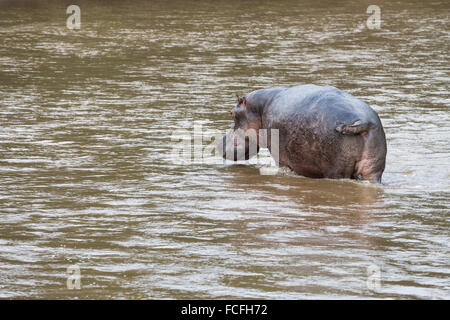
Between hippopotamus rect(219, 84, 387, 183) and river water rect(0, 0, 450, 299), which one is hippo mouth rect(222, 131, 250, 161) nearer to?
river water rect(0, 0, 450, 299)

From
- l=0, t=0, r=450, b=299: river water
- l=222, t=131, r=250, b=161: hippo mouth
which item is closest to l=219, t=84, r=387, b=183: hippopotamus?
l=0, t=0, r=450, b=299: river water

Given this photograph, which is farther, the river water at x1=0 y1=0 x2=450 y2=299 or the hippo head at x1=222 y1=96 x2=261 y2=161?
the hippo head at x1=222 y1=96 x2=261 y2=161

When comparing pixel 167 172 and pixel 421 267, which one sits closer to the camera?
pixel 421 267

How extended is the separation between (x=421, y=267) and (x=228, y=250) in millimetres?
1527

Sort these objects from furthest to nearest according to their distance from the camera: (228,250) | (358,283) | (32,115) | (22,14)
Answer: (22,14), (32,115), (228,250), (358,283)

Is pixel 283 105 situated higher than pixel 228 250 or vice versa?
pixel 283 105

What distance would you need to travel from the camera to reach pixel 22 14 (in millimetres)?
30500

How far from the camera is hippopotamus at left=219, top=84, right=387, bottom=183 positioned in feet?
32.0

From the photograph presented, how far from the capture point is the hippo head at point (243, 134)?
11.3 meters

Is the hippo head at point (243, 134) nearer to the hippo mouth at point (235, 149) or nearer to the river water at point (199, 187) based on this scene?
the hippo mouth at point (235, 149)

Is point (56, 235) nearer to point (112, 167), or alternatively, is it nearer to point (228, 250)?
point (228, 250)

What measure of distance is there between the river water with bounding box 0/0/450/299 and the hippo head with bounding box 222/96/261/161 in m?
0.24

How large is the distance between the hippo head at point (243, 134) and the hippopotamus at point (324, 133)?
20 cm

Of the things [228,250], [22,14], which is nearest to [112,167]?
[228,250]
